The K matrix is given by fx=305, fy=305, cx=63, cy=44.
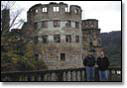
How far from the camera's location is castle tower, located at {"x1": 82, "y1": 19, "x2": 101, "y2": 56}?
12.1 ft

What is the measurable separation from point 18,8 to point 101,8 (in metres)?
1.02

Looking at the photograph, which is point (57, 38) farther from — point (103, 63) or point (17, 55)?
point (103, 63)

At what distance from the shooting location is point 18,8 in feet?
12.3

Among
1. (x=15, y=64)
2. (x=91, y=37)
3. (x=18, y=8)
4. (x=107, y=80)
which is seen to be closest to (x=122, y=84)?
(x=107, y=80)

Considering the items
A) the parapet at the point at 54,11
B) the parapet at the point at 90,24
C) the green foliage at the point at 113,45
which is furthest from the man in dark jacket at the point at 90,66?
the parapet at the point at 54,11

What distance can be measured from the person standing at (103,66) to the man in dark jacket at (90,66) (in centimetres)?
7

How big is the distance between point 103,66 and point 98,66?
6 cm

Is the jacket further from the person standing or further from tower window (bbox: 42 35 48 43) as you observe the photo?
tower window (bbox: 42 35 48 43)

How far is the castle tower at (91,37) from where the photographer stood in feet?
12.1

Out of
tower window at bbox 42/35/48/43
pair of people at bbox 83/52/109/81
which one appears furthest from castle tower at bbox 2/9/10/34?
pair of people at bbox 83/52/109/81

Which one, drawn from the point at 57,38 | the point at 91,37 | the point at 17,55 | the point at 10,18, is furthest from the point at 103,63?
the point at 10,18

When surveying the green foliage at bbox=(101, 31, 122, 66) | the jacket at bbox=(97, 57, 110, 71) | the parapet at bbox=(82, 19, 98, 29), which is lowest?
the jacket at bbox=(97, 57, 110, 71)

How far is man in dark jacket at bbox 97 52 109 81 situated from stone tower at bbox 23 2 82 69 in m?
0.24

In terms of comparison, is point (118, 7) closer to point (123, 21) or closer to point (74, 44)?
point (123, 21)
